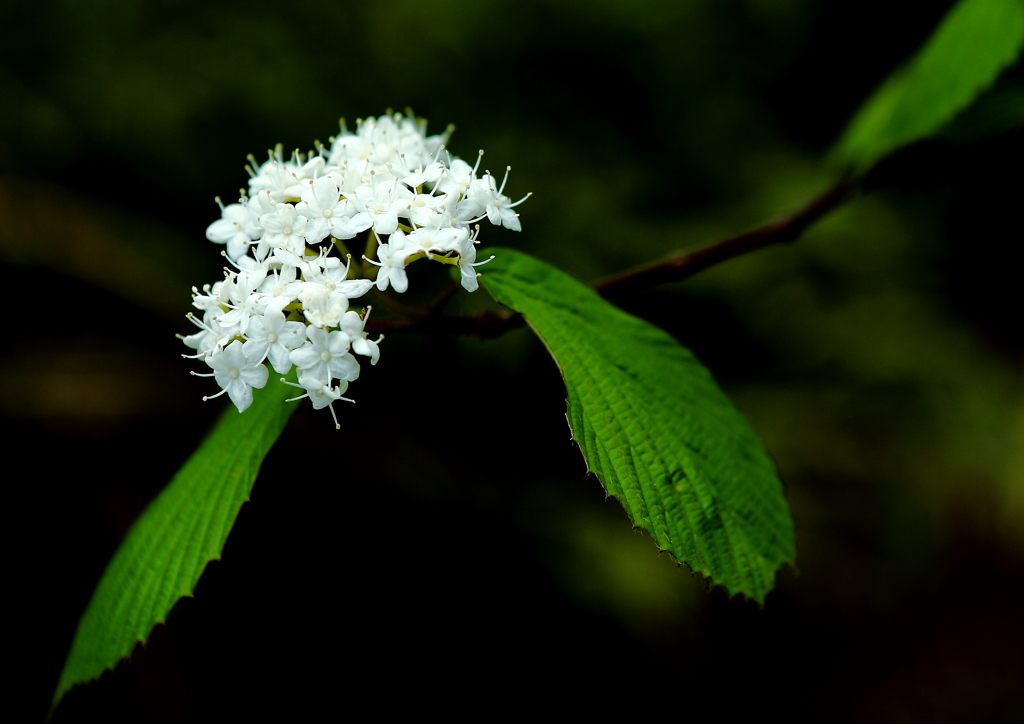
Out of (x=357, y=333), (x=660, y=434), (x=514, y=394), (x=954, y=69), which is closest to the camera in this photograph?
(x=357, y=333)

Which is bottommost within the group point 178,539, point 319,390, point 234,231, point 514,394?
point 178,539

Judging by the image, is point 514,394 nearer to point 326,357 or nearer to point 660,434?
point 660,434

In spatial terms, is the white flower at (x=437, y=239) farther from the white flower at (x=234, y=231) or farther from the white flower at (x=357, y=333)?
the white flower at (x=234, y=231)

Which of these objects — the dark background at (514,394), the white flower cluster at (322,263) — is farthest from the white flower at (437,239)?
the dark background at (514,394)

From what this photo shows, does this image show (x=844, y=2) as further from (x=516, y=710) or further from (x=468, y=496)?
(x=516, y=710)

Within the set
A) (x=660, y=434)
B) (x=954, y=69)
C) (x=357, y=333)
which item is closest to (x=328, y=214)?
(x=357, y=333)

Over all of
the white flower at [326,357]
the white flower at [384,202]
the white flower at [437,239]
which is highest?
the white flower at [384,202]

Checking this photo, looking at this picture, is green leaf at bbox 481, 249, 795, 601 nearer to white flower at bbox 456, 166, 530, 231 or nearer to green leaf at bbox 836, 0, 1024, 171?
white flower at bbox 456, 166, 530, 231
